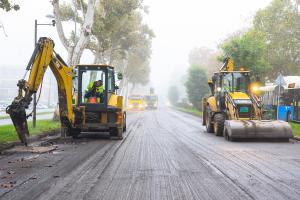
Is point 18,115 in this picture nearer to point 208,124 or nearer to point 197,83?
point 208,124

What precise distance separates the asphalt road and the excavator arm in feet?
4.89

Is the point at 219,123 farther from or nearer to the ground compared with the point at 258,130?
farther from the ground

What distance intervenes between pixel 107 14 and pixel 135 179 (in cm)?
3068

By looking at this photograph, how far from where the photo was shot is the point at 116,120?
770 inches

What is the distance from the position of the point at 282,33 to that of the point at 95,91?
124 feet

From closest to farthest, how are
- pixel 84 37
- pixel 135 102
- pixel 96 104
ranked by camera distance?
pixel 96 104 < pixel 84 37 < pixel 135 102

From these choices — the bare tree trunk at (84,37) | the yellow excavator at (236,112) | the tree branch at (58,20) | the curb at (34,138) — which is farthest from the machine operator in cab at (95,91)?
the tree branch at (58,20)

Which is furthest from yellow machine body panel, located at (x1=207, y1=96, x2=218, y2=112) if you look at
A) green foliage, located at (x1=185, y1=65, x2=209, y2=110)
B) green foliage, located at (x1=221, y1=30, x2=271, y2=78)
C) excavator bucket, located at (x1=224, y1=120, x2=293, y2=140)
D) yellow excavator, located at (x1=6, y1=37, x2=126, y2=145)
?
green foliage, located at (x1=185, y1=65, x2=209, y2=110)

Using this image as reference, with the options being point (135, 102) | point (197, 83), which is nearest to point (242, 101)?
point (197, 83)

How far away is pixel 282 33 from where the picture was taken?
5325 cm

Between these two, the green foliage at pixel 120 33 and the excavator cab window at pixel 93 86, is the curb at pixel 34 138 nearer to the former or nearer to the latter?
the excavator cab window at pixel 93 86

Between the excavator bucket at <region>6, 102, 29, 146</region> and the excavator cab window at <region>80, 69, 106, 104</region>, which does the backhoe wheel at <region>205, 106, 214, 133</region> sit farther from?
the excavator bucket at <region>6, 102, 29, 146</region>

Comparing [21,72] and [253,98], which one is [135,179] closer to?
[253,98]

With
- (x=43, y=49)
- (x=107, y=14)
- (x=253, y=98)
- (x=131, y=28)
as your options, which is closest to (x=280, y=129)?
(x=253, y=98)
